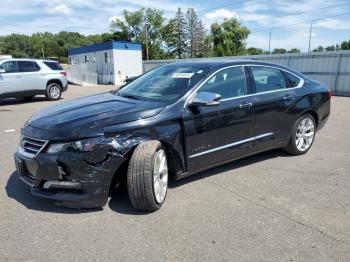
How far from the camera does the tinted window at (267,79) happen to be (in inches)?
203

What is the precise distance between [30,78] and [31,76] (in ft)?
0.29

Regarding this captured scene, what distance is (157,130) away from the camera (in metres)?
3.92

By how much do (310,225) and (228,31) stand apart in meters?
80.2

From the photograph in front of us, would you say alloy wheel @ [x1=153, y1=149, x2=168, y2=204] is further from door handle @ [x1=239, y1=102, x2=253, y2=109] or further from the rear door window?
the rear door window

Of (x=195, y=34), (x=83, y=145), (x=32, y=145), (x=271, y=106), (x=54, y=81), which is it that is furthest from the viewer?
(x=195, y=34)

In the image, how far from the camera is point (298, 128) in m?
5.84

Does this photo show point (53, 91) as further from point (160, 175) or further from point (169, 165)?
point (160, 175)

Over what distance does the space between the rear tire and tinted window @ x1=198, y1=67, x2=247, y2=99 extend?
11.8 meters

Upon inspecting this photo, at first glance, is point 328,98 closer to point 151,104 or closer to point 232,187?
point 232,187

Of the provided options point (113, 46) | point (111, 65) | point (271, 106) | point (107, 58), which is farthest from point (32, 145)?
point (107, 58)

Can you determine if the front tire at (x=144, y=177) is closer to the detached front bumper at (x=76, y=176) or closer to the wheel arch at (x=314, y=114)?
the detached front bumper at (x=76, y=176)

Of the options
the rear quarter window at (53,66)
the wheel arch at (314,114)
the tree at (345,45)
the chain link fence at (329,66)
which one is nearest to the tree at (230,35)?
the tree at (345,45)

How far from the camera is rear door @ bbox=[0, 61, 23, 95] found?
1338 cm

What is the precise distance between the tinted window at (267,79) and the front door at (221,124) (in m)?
0.27
